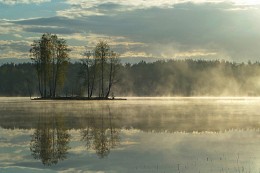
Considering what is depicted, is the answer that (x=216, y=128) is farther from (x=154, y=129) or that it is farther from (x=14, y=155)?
(x=14, y=155)

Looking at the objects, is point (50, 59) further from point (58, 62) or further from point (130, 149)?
point (130, 149)

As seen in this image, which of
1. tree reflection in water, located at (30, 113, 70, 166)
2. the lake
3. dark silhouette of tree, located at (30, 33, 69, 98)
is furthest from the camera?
dark silhouette of tree, located at (30, 33, 69, 98)

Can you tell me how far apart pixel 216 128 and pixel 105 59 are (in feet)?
305

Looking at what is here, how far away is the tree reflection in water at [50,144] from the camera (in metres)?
19.3

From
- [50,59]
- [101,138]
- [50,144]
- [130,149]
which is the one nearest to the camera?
[130,149]

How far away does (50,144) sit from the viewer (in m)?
23.5

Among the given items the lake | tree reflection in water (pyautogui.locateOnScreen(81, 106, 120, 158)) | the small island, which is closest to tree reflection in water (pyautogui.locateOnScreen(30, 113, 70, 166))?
the lake

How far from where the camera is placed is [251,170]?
16188mm

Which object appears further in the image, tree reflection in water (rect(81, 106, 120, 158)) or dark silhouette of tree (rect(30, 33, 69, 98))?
dark silhouette of tree (rect(30, 33, 69, 98))

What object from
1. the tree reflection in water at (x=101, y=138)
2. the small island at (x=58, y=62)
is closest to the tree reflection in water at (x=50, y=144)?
the tree reflection in water at (x=101, y=138)

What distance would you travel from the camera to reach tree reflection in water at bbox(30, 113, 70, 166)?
63.3 ft

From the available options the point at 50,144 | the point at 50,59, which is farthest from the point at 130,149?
the point at 50,59

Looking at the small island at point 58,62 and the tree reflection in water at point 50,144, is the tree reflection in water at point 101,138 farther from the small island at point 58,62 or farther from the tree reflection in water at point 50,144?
the small island at point 58,62

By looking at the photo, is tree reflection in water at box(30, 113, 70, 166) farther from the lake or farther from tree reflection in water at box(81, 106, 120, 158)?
tree reflection in water at box(81, 106, 120, 158)
